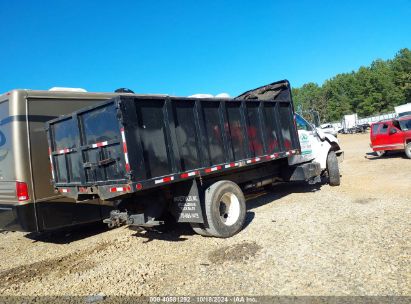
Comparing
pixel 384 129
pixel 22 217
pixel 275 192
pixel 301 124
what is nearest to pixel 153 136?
pixel 22 217

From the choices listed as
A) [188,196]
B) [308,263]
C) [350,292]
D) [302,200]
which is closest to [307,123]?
[302,200]

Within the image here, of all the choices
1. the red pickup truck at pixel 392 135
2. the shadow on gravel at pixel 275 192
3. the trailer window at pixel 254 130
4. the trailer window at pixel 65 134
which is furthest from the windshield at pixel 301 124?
the red pickup truck at pixel 392 135

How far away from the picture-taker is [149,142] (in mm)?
5418

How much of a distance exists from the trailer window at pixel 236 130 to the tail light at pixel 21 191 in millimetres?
3989

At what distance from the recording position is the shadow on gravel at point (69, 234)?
319 inches

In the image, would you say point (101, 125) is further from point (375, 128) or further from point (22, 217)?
point (375, 128)

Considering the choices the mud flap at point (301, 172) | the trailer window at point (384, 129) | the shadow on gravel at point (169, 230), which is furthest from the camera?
the trailer window at point (384, 129)

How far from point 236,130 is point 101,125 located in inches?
107

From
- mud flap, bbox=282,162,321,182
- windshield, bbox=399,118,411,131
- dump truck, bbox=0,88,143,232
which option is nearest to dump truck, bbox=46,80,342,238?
dump truck, bbox=0,88,143,232

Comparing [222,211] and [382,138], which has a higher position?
[382,138]

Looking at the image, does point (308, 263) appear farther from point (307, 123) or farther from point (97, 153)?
point (307, 123)

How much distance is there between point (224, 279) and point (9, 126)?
496 cm

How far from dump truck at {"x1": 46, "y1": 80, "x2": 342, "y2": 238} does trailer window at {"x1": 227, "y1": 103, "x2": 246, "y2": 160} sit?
20 millimetres

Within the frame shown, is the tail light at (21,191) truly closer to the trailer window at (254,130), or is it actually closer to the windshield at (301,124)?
the trailer window at (254,130)
